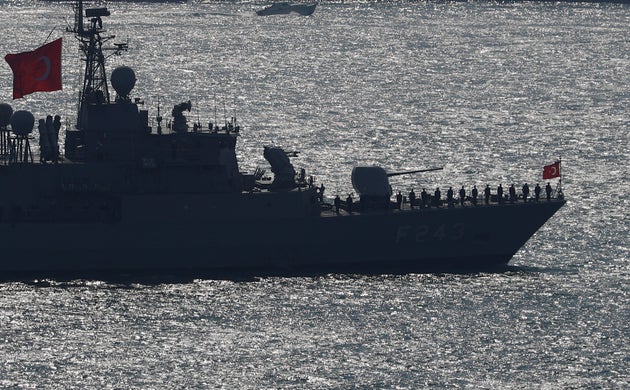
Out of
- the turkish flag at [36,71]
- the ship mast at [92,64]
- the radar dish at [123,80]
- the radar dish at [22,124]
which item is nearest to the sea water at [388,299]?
the radar dish at [22,124]

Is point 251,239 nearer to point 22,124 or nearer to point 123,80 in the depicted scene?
point 123,80

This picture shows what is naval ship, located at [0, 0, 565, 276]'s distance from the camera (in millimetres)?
62469

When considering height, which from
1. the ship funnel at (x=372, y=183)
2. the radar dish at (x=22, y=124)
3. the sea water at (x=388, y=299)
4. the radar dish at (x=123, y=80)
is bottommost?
the sea water at (x=388, y=299)

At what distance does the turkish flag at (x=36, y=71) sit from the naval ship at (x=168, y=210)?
1.42 m

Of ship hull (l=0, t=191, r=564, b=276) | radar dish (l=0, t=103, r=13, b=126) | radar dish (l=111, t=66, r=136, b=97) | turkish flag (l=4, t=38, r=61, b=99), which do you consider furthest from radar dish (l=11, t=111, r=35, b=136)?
ship hull (l=0, t=191, r=564, b=276)

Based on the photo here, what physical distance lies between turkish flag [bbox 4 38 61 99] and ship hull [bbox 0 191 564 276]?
5084 mm

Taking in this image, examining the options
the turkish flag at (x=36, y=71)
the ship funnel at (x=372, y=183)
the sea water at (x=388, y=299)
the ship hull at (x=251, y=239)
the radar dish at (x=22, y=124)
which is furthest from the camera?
the ship funnel at (x=372, y=183)

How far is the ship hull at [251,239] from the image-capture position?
62.4 meters

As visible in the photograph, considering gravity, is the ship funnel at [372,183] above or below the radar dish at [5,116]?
below

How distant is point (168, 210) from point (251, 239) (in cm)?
335

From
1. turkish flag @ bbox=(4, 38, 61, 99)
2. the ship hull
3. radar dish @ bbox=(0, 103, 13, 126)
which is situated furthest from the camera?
radar dish @ bbox=(0, 103, 13, 126)

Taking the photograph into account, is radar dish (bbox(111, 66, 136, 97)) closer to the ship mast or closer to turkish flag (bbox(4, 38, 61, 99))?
the ship mast

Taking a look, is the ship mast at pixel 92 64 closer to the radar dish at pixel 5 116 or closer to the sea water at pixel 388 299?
the radar dish at pixel 5 116

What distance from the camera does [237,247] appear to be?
6331 centimetres
